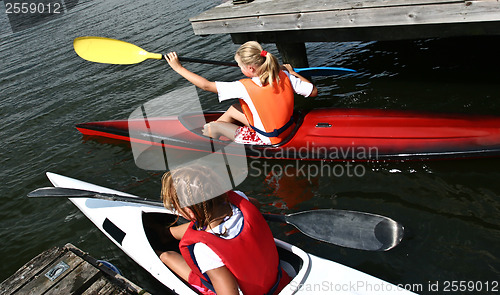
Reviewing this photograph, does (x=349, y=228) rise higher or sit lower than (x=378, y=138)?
lower

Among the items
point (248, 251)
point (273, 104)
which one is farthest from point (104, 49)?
point (248, 251)

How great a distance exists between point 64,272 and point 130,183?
6.84 ft

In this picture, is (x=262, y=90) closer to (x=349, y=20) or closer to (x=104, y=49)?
(x=349, y=20)

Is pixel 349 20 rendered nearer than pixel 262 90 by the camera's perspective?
No

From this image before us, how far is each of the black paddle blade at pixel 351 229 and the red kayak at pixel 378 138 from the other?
1.01 metres

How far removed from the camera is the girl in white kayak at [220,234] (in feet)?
6.87

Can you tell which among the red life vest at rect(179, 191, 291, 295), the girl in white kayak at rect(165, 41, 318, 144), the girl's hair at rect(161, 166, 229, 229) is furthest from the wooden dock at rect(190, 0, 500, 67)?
the girl's hair at rect(161, 166, 229, 229)

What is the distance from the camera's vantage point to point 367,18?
434cm

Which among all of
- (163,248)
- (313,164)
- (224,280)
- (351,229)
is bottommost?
(313,164)

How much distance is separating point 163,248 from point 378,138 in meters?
2.34

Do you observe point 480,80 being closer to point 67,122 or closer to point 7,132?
point 67,122

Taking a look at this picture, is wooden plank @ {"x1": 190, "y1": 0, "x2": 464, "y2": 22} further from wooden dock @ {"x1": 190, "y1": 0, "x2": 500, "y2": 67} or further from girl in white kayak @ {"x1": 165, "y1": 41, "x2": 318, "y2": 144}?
girl in white kayak @ {"x1": 165, "y1": 41, "x2": 318, "y2": 144}

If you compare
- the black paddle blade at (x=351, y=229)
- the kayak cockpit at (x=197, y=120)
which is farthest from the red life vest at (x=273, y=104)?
the black paddle blade at (x=351, y=229)

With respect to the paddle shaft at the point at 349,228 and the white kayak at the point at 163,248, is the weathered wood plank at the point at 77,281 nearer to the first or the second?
the white kayak at the point at 163,248
